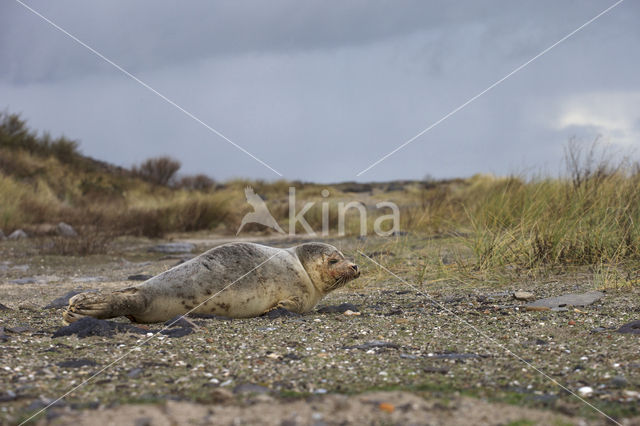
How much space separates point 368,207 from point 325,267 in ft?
51.9

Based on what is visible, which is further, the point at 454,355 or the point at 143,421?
the point at 454,355

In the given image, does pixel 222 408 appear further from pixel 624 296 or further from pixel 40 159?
pixel 40 159

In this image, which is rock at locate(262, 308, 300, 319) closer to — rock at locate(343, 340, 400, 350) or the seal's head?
the seal's head

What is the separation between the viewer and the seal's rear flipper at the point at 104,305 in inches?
163

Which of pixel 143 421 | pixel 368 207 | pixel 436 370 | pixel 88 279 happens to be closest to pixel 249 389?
pixel 143 421

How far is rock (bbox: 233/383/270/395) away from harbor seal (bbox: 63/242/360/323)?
1779 millimetres

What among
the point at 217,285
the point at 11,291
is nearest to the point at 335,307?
the point at 217,285

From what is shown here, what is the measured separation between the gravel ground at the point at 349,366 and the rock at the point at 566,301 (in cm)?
14

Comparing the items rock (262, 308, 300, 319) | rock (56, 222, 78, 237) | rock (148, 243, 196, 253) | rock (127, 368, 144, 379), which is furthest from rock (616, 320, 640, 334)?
rock (56, 222, 78, 237)

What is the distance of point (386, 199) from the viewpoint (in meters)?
22.3

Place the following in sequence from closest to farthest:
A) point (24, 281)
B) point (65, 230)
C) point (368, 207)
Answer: point (24, 281), point (65, 230), point (368, 207)

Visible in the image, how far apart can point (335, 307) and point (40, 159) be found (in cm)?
2312

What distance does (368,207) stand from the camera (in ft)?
67.5

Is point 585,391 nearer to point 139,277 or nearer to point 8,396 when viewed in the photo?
point 8,396
